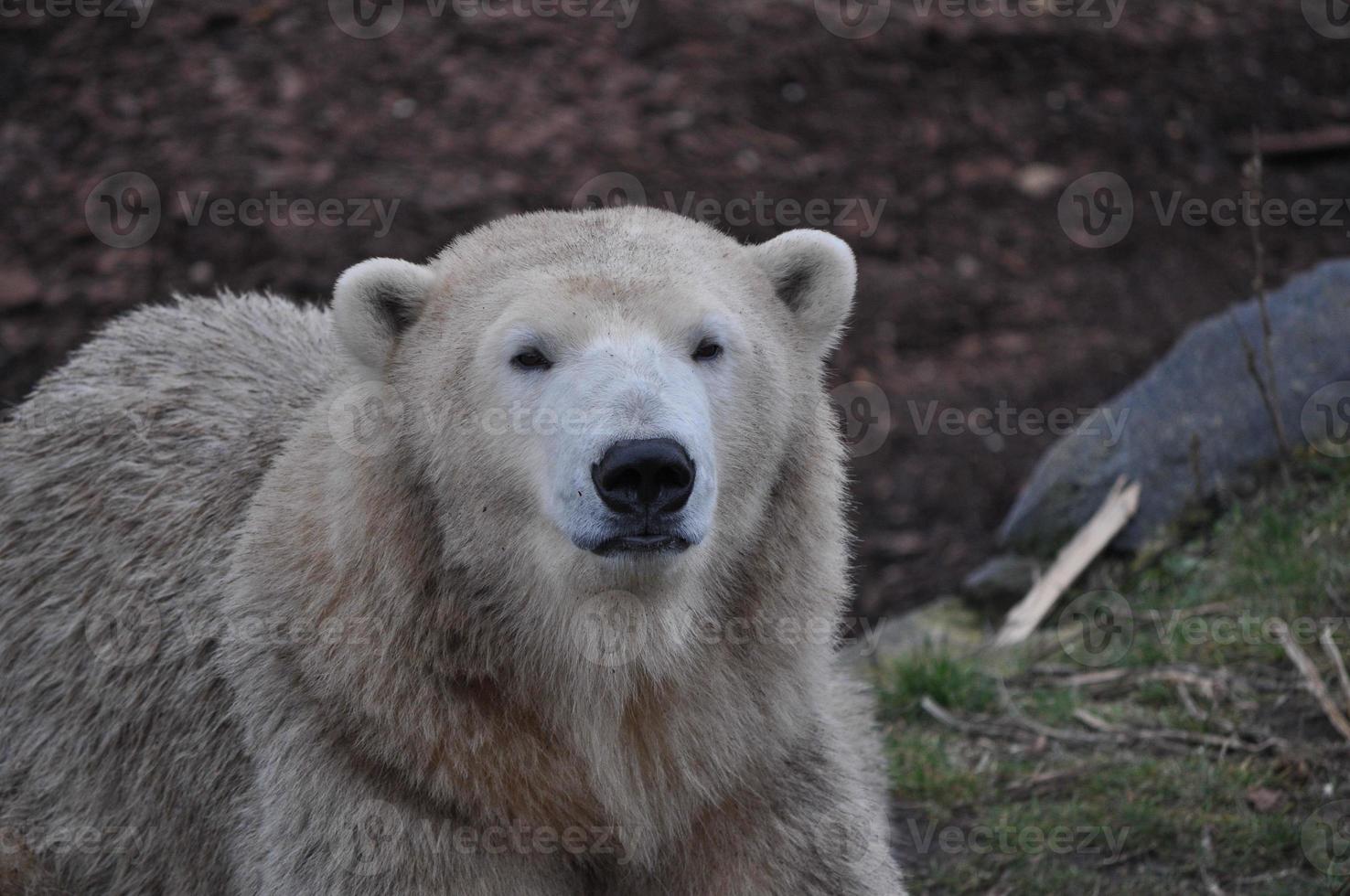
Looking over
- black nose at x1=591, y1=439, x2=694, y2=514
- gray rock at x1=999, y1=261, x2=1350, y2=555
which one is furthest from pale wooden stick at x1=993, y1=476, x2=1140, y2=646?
black nose at x1=591, y1=439, x2=694, y2=514

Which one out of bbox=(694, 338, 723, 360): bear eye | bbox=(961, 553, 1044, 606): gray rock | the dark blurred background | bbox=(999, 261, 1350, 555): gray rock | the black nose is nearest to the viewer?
the black nose

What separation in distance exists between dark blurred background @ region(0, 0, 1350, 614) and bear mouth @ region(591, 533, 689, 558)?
5310mm

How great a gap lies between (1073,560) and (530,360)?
13.7 ft

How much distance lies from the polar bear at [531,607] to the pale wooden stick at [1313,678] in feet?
6.23

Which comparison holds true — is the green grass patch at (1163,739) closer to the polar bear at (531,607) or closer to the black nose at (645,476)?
the polar bear at (531,607)

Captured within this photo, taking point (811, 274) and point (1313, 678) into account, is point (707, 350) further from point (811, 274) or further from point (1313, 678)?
point (1313, 678)

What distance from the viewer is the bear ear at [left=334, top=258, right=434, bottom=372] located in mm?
3969

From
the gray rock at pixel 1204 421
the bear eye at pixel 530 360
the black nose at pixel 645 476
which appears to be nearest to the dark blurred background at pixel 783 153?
the gray rock at pixel 1204 421

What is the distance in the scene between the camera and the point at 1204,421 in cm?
732

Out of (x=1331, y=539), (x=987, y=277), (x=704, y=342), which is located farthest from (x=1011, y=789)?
(x=987, y=277)

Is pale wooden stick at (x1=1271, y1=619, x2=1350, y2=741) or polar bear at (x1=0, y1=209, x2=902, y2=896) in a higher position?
polar bear at (x1=0, y1=209, x2=902, y2=896)

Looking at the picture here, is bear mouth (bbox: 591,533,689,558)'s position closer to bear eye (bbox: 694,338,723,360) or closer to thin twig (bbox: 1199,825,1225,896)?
bear eye (bbox: 694,338,723,360)

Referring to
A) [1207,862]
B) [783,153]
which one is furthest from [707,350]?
[783,153]
